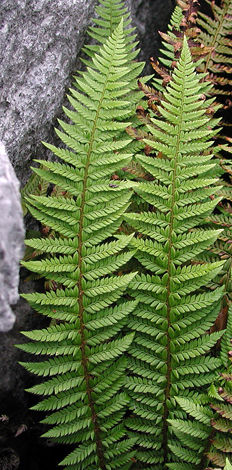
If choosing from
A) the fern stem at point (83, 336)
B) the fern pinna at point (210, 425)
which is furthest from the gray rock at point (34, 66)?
the fern pinna at point (210, 425)

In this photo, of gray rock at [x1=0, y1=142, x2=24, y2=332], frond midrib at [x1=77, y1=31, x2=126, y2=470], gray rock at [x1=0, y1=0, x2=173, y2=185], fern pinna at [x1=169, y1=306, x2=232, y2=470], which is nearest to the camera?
gray rock at [x1=0, y1=142, x2=24, y2=332]

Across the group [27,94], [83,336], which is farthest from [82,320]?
[27,94]

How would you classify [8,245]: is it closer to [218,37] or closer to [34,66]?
[34,66]

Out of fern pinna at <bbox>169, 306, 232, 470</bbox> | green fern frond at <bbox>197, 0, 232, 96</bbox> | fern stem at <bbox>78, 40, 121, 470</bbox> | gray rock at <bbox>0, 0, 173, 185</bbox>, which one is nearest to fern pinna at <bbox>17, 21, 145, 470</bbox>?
fern stem at <bbox>78, 40, 121, 470</bbox>

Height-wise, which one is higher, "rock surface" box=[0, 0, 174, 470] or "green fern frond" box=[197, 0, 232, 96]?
"green fern frond" box=[197, 0, 232, 96]

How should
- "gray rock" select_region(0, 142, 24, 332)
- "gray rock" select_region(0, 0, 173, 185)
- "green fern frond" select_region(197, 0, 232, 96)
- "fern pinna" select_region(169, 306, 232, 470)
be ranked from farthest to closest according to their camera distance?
"green fern frond" select_region(197, 0, 232, 96), "gray rock" select_region(0, 0, 173, 185), "fern pinna" select_region(169, 306, 232, 470), "gray rock" select_region(0, 142, 24, 332)

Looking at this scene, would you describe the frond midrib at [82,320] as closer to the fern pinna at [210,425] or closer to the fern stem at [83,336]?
the fern stem at [83,336]

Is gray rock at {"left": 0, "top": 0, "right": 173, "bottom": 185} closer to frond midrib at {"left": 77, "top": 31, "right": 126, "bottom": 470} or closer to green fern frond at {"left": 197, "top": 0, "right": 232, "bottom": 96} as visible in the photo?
frond midrib at {"left": 77, "top": 31, "right": 126, "bottom": 470}
